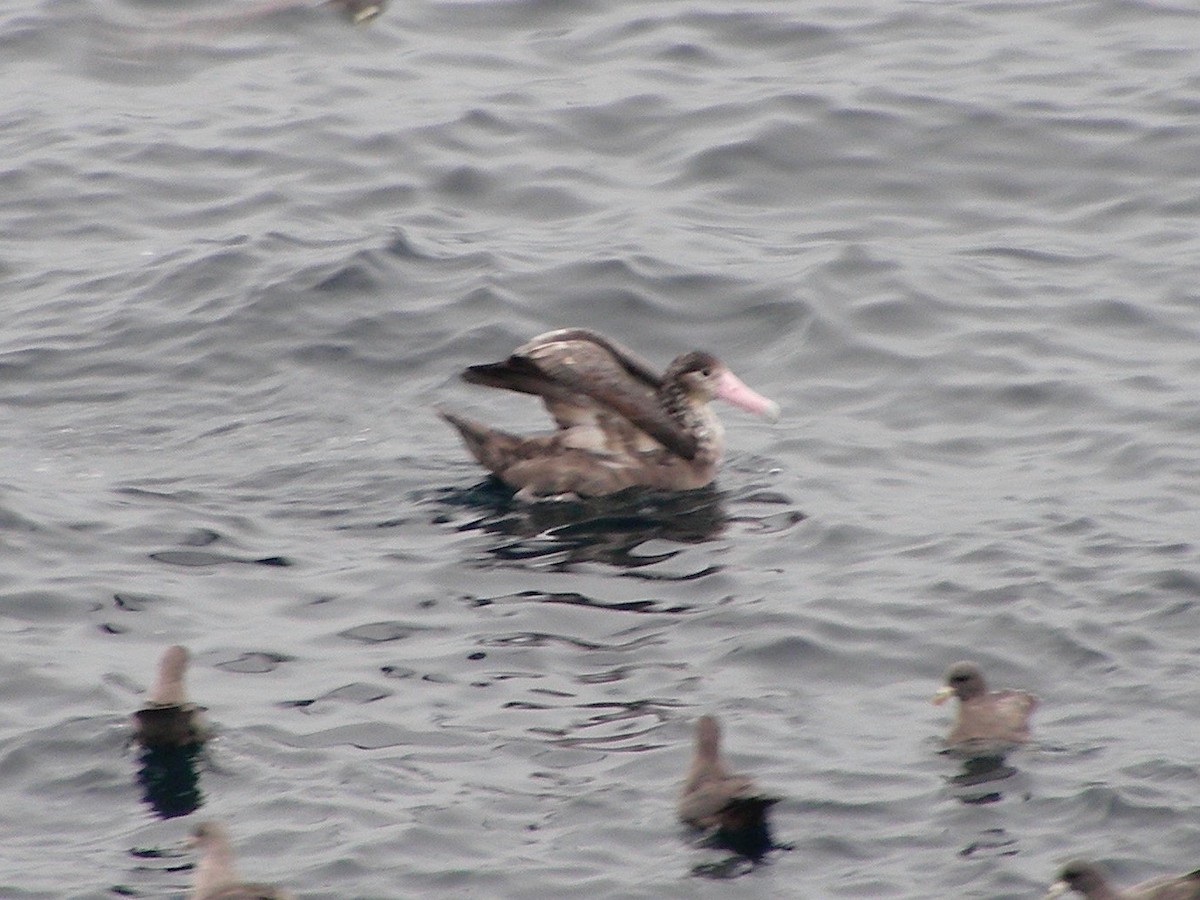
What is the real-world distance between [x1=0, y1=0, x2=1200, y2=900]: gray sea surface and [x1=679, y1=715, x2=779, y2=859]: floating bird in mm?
110

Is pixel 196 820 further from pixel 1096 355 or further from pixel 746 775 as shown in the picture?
pixel 1096 355

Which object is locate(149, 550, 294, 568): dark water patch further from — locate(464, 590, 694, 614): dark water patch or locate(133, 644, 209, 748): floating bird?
locate(133, 644, 209, 748): floating bird

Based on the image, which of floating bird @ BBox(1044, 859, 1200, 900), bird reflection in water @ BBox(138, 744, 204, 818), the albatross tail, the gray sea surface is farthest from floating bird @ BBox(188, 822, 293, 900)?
the albatross tail

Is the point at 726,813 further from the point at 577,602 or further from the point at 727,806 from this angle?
the point at 577,602

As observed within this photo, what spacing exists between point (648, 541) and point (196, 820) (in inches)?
160

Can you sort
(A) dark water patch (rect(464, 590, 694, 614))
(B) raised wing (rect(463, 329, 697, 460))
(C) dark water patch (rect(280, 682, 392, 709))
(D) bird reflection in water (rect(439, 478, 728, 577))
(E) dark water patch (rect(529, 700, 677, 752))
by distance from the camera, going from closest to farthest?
(E) dark water patch (rect(529, 700, 677, 752)) → (C) dark water patch (rect(280, 682, 392, 709)) → (A) dark water patch (rect(464, 590, 694, 614)) → (D) bird reflection in water (rect(439, 478, 728, 577)) → (B) raised wing (rect(463, 329, 697, 460))

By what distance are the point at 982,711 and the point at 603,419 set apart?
4.31 m

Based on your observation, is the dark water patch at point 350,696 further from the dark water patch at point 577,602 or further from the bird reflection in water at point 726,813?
the bird reflection in water at point 726,813

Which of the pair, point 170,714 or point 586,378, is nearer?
point 170,714

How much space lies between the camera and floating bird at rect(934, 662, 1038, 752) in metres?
9.22

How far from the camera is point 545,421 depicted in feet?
46.3

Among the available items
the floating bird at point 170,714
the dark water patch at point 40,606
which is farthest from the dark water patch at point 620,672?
the dark water patch at point 40,606

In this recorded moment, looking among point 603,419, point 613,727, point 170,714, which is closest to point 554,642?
point 613,727

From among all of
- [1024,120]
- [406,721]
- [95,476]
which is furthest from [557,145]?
[406,721]
